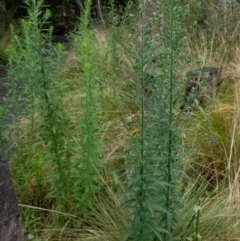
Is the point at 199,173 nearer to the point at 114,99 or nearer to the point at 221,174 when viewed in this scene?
the point at 221,174

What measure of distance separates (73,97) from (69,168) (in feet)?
6.02

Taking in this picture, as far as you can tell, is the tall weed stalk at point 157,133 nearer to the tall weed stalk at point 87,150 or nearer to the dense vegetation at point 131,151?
the dense vegetation at point 131,151

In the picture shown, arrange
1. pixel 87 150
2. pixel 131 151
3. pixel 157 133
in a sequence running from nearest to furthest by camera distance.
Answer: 1. pixel 157 133
2. pixel 131 151
3. pixel 87 150

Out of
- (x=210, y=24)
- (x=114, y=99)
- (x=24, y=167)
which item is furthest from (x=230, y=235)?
(x=210, y=24)

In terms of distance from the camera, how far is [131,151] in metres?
3.51

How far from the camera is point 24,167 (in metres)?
4.55

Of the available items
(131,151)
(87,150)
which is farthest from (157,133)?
(87,150)

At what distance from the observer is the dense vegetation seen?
3098 mm

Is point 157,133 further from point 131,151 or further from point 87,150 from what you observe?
point 87,150

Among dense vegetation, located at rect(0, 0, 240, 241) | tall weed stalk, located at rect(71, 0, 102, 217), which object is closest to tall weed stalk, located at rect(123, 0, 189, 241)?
dense vegetation, located at rect(0, 0, 240, 241)

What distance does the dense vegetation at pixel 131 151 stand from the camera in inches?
122

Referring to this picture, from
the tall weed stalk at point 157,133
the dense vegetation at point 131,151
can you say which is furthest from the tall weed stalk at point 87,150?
the tall weed stalk at point 157,133

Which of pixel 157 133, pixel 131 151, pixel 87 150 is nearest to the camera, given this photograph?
pixel 157 133

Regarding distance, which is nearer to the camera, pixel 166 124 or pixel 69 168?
pixel 166 124
